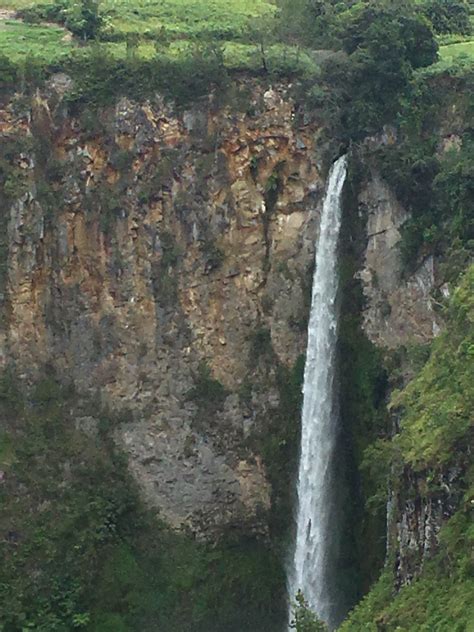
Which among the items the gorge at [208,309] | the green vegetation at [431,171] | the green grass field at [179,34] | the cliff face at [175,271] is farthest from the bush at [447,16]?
the cliff face at [175,271]

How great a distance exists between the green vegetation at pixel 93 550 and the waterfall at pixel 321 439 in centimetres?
146

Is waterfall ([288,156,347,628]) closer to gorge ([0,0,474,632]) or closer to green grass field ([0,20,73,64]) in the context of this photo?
gorge ([0,0,474,632])

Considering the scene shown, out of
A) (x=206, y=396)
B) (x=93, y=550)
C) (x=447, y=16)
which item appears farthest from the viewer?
(x=447, y=16)

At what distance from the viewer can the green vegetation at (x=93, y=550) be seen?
21766 millimetres

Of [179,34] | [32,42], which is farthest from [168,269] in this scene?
[32,42]

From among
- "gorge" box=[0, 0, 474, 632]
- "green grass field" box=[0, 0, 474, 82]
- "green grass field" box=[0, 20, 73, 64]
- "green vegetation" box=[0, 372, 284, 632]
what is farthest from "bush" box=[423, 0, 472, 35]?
"green vegetation" box=[0, 372, 284, 632]

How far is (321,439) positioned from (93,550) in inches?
224

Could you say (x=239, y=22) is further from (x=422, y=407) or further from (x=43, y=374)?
(x=422, y=407)

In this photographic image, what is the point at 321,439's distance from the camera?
21766mm

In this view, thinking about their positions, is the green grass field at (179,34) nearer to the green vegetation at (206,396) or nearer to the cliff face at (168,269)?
the cliff face at (168,269)

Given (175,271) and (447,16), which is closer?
(175,271)

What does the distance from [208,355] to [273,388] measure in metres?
1.70

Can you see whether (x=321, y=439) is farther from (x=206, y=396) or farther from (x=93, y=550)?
(x=93, y=550)

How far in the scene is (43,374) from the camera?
22.5m
